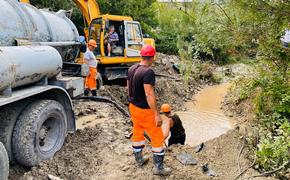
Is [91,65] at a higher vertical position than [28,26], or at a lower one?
lower

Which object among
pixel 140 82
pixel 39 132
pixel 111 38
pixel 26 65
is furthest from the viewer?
pixel 111 38

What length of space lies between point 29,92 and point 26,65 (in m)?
0.42

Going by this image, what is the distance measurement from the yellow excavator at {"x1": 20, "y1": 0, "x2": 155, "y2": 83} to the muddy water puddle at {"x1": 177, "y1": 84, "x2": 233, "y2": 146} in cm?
275

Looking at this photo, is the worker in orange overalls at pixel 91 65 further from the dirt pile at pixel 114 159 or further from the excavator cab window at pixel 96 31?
the excavator cab window at pixel 96 31

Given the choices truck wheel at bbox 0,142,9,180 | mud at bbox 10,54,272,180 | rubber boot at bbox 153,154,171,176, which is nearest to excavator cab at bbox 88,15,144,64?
mud at bbox 10,54,272,180

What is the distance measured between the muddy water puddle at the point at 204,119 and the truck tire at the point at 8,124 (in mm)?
4964

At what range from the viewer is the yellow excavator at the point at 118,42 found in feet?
37.0

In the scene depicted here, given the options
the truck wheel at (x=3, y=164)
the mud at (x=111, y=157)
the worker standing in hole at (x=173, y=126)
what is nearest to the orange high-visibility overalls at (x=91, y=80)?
the mud at (x=111, y=157)

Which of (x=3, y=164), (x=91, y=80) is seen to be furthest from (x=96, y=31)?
(x=3, y=164)

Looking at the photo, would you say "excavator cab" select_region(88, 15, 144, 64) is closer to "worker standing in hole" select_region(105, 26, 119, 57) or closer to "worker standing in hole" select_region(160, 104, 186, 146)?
"worker standing in hole" select_region(105, 26, 119, 57)

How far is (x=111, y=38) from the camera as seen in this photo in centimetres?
1161

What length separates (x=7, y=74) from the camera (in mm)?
4020

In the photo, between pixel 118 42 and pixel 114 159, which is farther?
pixel 118 42

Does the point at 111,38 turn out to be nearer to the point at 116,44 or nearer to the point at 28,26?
the point at 116,44
